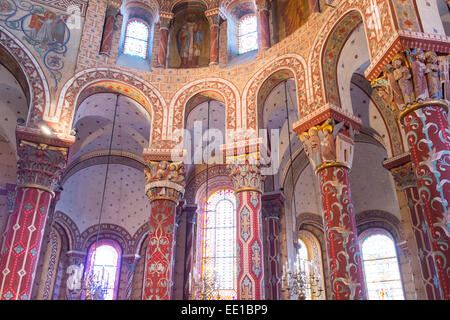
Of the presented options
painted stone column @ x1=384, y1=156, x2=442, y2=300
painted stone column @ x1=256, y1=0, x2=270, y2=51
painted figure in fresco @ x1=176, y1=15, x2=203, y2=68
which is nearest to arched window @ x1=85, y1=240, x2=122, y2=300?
painted figure in fresco @ x1=176, y1=15, x2=203, y2=68

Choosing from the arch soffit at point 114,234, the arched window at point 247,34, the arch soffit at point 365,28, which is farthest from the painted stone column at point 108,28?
the arch soffit at point 114,234

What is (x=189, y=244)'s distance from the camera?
14477 mm

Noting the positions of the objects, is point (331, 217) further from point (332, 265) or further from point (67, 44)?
point (67, 44)

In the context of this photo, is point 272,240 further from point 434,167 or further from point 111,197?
point 434,167

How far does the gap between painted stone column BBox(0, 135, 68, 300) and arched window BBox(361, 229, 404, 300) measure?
12.5m

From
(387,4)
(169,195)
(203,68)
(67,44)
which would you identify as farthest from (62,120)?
(387,4)

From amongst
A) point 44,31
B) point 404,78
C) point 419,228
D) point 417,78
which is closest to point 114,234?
point 44,31

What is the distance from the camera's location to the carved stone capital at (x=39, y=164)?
31.3 feet

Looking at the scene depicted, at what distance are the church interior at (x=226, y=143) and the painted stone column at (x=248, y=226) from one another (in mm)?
34

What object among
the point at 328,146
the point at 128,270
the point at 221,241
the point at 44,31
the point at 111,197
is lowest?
the point at 128,270

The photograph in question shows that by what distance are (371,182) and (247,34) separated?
8150 millimetres

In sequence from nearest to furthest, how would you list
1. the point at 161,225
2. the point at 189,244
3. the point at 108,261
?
the point at 161,225 → the point at 189,244 → the point at 108,261

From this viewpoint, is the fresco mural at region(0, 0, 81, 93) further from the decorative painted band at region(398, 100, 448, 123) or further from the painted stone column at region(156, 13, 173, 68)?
the decorative painted band at region(398, 100, 448, 123)

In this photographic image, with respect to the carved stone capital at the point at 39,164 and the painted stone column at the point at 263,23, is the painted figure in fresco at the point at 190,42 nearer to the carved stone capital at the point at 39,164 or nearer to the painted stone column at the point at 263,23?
the painted stone column at the point at 263,23
